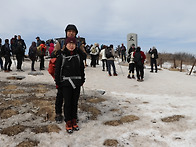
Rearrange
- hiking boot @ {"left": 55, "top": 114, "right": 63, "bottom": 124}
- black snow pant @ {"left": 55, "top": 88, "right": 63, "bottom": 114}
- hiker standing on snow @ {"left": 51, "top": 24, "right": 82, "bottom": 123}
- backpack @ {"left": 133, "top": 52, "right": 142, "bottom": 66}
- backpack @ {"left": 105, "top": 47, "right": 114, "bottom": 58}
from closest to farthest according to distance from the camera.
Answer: hiker standing on snow @ {"left": 51, "top": 24, "right": 82, "bottom": 123} < black snow pant @ {"left": 55, "top": 88, "right": 63, "bottom": 114} < hiking boot @ {"left": 55, "top": 114, "right": 63, "bottom": 124} < backpack @ {"left": 133, "top": 52, "right": 142, "bottom": 66} < backpack @ {"left": 105, "top": 47, "right": 114, "bottom": 58}

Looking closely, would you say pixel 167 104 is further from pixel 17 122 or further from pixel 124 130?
pixel 17 122

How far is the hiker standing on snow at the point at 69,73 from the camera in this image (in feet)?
12.7

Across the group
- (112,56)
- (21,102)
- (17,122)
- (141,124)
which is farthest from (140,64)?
(17,122)

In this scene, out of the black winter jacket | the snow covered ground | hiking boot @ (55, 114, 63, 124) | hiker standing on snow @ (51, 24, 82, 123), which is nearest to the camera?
the snow covered ground

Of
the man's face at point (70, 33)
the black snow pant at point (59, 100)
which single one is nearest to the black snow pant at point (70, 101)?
the black snow pant at point (59, 100)

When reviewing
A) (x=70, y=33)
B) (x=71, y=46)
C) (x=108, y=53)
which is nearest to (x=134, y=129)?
(x=71, y=46)

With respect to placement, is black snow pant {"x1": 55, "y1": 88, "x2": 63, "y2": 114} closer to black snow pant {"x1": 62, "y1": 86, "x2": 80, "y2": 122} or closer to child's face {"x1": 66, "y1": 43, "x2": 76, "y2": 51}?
black snow pant {"x1": 62, "y1": 86, "x2": 80, "y2": 122}

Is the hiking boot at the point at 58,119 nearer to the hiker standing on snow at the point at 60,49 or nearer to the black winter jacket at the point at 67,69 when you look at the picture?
the hiker standing on snow at the point at 60,49

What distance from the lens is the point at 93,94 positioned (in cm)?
786

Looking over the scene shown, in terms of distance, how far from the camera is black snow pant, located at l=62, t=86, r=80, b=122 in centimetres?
395

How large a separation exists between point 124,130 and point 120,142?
592mm

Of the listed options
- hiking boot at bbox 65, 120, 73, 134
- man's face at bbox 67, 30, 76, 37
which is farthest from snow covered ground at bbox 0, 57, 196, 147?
man's face at bbox 67, 30, 76, 37

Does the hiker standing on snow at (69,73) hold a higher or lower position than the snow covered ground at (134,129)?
higher

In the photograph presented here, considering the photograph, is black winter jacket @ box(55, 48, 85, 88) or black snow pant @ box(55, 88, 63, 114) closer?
black winter jacket @ box(55, 48, 85, 88)
